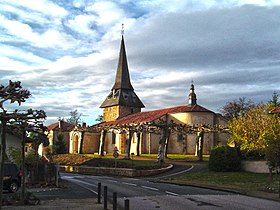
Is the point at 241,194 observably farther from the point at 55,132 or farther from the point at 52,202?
the point at 55,132

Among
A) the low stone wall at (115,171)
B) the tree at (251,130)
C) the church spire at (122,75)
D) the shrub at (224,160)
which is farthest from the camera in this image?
the church spire at (122,75)

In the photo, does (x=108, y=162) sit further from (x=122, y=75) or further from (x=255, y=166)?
(x=122, y=75)

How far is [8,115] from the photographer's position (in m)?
11.1

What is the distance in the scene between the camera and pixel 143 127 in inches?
1781

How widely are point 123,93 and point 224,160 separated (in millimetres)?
49300

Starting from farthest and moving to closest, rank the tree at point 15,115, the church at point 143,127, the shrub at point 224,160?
the church at point 143,127
the shrub at point 224,160
the tree at point 15,115

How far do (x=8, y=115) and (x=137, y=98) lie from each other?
72.9 m

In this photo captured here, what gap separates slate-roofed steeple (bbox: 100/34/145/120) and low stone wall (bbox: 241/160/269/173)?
47096mm

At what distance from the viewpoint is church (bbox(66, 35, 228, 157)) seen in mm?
45500

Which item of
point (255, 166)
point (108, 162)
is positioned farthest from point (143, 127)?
point (255, 166)

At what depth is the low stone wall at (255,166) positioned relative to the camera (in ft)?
106

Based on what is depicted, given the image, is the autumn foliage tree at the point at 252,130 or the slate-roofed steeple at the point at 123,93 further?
the slate-roofed steeple at the point at 123,93

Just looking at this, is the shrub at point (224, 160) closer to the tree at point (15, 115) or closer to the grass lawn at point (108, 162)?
the grass lawn at point (108, 162)

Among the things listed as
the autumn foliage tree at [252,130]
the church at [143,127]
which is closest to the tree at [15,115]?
the autumn foliage tree at [252,130]
